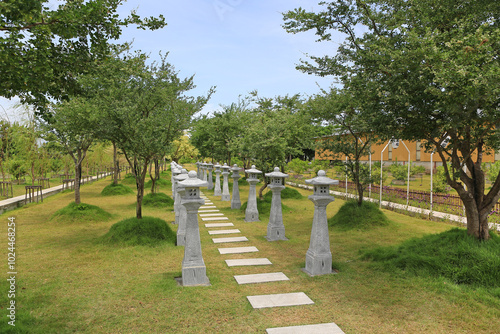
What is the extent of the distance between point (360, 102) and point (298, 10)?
12.6 feet

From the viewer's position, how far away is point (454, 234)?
6.69m

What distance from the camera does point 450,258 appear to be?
6051 mm

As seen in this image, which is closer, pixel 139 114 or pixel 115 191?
pixel 139 114

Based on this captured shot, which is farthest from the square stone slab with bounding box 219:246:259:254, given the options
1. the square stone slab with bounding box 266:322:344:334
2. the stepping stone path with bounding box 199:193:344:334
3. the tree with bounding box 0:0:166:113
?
the tree with bounding box 0:0:166:113

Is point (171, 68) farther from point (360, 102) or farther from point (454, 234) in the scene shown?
point (454, 234)

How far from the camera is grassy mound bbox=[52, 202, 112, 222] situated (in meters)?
11.7

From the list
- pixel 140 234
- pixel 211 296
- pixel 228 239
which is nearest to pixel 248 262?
pixel 211 296

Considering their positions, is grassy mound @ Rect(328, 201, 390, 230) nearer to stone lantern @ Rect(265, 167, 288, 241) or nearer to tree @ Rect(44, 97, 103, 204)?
stone lantern @ Rect(265, 167, 288, 241)

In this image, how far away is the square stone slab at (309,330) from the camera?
426 centimetres

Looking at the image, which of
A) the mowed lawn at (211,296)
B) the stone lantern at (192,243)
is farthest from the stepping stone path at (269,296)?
the stone lantern at (192,243)

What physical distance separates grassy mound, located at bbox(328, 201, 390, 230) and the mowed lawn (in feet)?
7.23

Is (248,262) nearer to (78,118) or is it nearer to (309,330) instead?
(309,330)

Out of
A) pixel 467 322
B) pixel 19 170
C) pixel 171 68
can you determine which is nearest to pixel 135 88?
pixel 171 68

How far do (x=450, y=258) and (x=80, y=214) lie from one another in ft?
39.2
